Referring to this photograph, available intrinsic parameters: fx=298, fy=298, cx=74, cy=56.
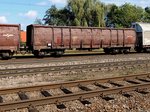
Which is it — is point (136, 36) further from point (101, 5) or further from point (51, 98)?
point (101, 5)

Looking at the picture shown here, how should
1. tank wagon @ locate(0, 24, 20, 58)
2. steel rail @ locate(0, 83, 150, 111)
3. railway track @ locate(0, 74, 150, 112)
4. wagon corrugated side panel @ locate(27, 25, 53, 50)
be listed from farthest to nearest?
wagon corrugated side panel @ locate(27, 25, 53, 50) < tank wagon @ locate(0, 24, 20, 58) < railway track @ locate(0, 74, 150, 112) < steel rail @ locate(0, 83, 150, 111)

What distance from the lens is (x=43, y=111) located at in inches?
335

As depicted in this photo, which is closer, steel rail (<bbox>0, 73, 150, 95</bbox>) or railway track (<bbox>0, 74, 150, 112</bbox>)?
railway track (<bbox>0, 74, 150, 112</bbox>)

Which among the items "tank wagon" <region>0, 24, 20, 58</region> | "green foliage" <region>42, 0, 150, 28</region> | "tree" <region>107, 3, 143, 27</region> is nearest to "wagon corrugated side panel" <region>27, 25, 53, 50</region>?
"tank wagon" <region>0, 24, 20, 58</region>

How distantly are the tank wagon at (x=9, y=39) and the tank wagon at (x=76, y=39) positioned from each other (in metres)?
1.75

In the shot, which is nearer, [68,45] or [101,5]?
[68,45]

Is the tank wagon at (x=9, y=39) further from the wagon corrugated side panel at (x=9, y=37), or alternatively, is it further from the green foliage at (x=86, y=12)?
the green foliage at (x=86, y=12)

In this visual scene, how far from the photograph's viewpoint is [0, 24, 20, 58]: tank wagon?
24000mm

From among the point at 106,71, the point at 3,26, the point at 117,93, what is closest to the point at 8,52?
the point at 3,26

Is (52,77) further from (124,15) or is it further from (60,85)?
(124,15)

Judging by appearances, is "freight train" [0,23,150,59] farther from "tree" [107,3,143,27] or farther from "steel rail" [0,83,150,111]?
"tree" [107,3,143,27]

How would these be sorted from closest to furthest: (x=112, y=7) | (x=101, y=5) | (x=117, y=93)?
1. (x=117, y=93)
2. (x=101, y=5)
3. (x=112, y=7)

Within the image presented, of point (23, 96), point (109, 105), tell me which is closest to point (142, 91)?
point (109, 105)

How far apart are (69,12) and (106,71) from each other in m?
58.8
